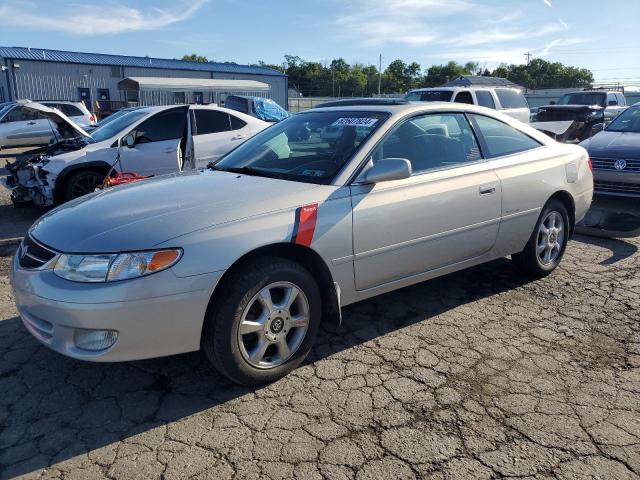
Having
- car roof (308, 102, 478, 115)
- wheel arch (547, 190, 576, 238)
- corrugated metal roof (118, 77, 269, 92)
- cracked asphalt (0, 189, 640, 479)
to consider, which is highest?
corrugated metal roof (118, 77, 269, 92)

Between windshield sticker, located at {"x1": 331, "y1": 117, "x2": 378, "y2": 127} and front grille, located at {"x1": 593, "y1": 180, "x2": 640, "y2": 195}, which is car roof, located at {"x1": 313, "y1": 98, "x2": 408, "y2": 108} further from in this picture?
front grille, located at {"x1": 593, "y1": 180, "x2": 640, "y2": 195}

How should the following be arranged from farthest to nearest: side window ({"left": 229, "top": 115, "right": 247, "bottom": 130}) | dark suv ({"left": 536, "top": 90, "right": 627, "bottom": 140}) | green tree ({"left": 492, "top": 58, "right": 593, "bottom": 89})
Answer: green tree ({"left": 492, "top": 58, "right": 593, "bottom": 89}) < dark suv ({"left": 536, "top": 90, "right": 627, "bottom": 140}) < side window ({"left": 229, "top": 115, "right": 247, "bottom": 130})

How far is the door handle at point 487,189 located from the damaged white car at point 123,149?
386 centimetres

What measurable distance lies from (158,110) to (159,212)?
565 cm

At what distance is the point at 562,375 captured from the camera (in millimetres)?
3227

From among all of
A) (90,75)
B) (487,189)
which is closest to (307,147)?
(487,189)

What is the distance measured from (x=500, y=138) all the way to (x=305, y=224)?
2.24 m

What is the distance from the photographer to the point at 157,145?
7.93 metres

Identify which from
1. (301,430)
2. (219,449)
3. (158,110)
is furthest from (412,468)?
(158,110)

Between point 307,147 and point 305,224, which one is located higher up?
point 307,147

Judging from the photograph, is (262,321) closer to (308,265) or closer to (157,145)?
(308,265)

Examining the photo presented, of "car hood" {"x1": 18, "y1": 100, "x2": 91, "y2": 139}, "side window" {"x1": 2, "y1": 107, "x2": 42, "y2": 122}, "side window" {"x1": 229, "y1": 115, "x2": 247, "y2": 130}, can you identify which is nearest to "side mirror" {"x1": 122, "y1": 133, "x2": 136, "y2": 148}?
"car hood" {"x1": 18, "y1": 100, "x2": 91, "y2": 139}

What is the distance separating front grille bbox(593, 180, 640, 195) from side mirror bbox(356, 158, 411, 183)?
5.25 metres

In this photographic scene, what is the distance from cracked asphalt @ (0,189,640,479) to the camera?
242 cm
